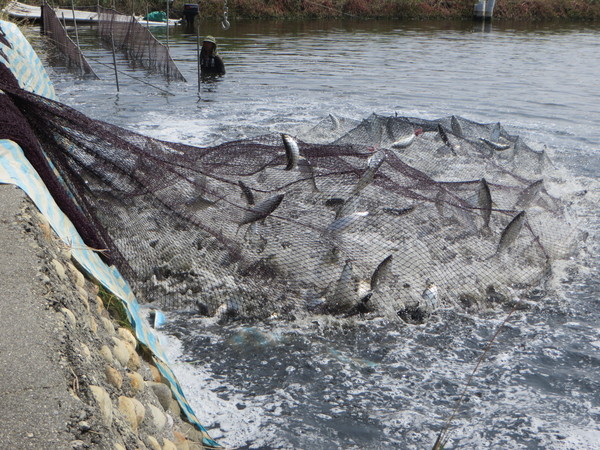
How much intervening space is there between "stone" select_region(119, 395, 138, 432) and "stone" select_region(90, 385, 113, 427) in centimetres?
22

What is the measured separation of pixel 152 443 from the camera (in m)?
2.91

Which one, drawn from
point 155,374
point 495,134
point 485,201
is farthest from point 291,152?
point 495,134

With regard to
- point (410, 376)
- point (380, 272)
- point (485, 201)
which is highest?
point (485, 201)

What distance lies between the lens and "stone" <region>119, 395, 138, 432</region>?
2.82 meters

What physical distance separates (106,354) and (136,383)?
245 millimetres

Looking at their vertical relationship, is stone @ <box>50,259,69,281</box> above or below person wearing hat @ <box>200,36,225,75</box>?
below

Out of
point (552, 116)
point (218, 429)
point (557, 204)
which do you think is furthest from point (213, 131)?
point (218, 429)

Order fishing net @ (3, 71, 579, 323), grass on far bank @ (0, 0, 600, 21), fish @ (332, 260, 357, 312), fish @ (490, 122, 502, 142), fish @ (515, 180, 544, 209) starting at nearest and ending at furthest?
fishing net @ (3, 71, 579, 323) < fish @ (332, 260, 357, 312) < fish @ (515, 180, 544, 209) < fish @ (490, 122, 502, 142) < grass on far bank @ (0, 0, 600, 21)

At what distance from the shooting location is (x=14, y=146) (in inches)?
157

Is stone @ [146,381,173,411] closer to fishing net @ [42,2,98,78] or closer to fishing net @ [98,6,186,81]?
fishing net @ [98,6,186,81]

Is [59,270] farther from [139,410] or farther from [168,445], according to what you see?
[168,445]

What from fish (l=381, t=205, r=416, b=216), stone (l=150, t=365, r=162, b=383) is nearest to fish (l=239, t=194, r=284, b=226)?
fish (l=381, t=205, r=416, b=216)

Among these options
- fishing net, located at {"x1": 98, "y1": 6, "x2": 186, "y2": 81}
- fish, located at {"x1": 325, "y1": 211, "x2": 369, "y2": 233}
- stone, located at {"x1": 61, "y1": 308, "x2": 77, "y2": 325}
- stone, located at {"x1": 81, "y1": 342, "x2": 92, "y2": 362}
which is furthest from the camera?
fishing net, located at {"x1": 98, "y1": 6, "x2": 186, "y2": 81}

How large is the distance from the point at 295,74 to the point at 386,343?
1446 centimetres
